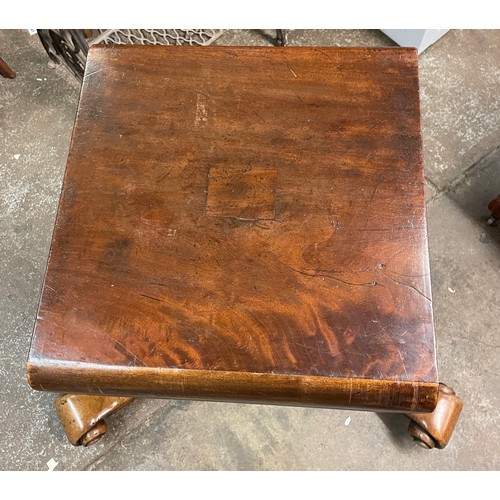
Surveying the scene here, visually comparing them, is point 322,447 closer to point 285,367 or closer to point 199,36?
point 285,367

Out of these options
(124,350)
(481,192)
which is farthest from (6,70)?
(481,192)

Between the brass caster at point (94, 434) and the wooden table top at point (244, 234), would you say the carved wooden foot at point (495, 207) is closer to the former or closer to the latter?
the wooden table top at point (244, 234)

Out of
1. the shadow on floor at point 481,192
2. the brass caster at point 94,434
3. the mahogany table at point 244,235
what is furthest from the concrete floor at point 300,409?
the mahogany table at point 244,235

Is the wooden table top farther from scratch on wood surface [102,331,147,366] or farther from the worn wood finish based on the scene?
the worn wood finish

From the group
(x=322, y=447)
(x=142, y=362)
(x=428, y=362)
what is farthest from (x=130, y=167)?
(x=322, y=447)

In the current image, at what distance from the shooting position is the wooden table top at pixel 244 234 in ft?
2.48

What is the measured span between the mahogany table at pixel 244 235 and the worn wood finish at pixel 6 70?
647mm

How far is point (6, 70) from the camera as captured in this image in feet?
4.80

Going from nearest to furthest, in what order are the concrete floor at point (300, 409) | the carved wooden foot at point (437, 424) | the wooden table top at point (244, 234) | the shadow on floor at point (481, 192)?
the wooden table top at point (244, 234)
the carved wooden foot at point (437, 424)
the concrete floor at point (300, 409)
the shadow on floor at point (481, 192)

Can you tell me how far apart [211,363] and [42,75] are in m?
1.12

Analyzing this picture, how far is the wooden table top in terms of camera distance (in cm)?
75

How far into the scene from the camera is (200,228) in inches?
32.6

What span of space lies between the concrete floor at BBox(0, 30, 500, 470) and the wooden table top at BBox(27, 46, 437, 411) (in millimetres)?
460

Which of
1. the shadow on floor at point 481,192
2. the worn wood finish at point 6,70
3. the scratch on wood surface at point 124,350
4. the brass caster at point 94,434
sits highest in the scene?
the shadow on floor at point 481,192
